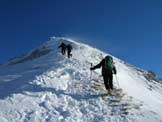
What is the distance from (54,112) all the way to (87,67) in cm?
1179

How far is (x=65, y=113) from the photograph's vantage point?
1820 cm

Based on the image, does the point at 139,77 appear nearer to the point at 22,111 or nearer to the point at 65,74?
the point at 65,74

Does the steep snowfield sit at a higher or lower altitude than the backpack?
lower

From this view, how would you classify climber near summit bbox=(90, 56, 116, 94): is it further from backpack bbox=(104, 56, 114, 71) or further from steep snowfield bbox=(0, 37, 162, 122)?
steep snowfield bbox=(0, 37, 162, 122)

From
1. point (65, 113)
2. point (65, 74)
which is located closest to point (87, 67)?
point (65, 74)

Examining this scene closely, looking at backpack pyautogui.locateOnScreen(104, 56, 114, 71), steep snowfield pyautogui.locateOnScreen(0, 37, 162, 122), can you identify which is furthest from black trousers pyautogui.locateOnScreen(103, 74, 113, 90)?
steep snowfield pyautogui.locateOnScreen(0, 37, 162, 122)

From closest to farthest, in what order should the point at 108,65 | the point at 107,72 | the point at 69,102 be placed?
the point at 69,102 → the point at 107,72 → the point at 108,65

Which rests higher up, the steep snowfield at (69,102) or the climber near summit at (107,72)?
the climber near summit at (107,72)

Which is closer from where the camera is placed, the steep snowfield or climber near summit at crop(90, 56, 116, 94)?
the steep snowfield

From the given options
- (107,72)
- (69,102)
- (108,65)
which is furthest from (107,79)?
(69,102)

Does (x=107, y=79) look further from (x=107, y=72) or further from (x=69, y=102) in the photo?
(x=69, y=102)

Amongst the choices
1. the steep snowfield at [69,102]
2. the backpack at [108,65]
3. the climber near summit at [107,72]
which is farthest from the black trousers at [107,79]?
the steep snowfield at [69,102]

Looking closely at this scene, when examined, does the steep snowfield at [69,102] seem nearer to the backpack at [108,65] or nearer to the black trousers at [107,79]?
the black trousers at [107,79]

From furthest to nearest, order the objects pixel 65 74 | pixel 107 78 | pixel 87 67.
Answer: pixel 87 67 < pixel 65 74 < pixel 107 78
